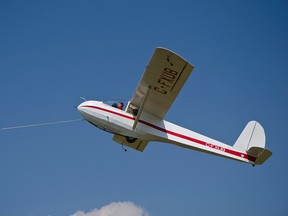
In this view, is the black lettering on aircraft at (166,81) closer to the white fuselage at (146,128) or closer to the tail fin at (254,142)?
the white fuselage at (146,128)

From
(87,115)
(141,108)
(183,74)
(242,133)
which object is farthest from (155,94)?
(242,133)

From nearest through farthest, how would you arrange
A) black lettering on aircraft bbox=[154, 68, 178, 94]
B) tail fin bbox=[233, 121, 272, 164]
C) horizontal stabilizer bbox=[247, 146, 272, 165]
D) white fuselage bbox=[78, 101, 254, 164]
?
black lettering on aircraft bbox=[154, 68, 178, 94], white fuselage bbox=[78, 101, 254, 164], horizontal stabilizer bbox=[247, 146, 272, 165], tail fin bbox=[233, 121, 272, 164]

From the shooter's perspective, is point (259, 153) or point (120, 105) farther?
point (259, 153)

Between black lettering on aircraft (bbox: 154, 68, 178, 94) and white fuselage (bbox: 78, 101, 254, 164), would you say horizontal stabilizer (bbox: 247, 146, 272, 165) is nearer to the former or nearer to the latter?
white fuselage (bbox: 78, 101, 254, 164)

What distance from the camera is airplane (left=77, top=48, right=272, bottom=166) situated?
14.5 m

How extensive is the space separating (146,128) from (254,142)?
5.52 meters

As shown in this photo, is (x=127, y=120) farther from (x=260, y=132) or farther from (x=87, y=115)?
(x=260, y=132)

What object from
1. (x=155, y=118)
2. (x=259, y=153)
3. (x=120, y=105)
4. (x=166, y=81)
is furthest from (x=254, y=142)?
(x=120, y=105)

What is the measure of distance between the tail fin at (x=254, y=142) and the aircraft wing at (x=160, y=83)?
418 cm

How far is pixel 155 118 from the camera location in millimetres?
16109

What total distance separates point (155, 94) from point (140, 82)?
82cm

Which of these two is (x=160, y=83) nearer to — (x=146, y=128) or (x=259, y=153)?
(x=146, y=128)

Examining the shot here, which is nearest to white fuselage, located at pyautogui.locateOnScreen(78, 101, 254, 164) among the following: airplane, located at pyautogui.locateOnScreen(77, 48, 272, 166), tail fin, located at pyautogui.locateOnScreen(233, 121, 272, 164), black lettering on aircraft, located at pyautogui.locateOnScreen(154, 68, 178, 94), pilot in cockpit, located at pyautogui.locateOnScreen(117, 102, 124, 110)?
airplane, located at pyautogui.locateOnScreen(77, 48, 272, 166)

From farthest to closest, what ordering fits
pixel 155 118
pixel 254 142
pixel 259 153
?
1. pixel 254 142
2. pixel 259 153
3. pixel 155 118
